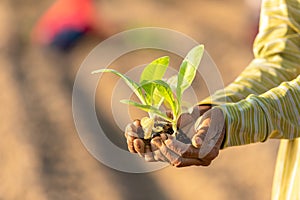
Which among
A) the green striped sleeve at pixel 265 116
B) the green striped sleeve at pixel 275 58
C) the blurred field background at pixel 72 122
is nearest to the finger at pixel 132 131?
the green striped sleeve at pixel 265 116

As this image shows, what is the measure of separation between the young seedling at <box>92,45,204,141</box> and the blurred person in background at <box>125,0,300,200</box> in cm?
2

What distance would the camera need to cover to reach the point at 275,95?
4.41 ft

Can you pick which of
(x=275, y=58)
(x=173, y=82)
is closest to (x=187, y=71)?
(x=173, y=82)

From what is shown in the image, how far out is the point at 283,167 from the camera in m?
1.56

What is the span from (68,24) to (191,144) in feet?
15.4

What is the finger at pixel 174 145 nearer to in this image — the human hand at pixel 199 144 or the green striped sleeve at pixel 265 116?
the human hand at pixel 199 144

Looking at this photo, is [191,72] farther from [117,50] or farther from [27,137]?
[117,50]

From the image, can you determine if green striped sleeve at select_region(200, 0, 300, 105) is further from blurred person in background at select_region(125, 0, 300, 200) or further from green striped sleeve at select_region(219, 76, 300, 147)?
green striped sleeve at select_region(219, 76, 300, 147)

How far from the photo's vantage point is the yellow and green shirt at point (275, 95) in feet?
4.31

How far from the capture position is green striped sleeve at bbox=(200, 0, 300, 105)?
1.48 metres

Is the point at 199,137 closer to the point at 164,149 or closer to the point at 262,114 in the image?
the point at 164,149

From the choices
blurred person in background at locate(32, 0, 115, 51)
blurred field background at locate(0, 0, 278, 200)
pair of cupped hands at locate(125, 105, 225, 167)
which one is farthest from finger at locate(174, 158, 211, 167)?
blurred person in background at locate(32, 0, 115, 51)

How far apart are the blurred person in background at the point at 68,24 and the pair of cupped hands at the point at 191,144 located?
13.8 feet

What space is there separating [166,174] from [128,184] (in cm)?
19
